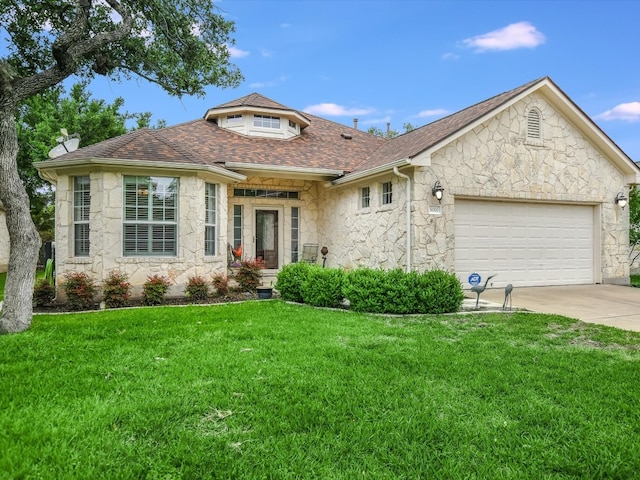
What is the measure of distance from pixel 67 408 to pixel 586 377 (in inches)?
188

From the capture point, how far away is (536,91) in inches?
428

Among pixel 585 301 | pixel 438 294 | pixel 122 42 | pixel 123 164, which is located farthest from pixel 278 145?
pixel 585 301

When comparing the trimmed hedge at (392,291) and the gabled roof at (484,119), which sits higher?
the gabled roof at (484,119)

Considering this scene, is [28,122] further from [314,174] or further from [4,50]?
[314,174]

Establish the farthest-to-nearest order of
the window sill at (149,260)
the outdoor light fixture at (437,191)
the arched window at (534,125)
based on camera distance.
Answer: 1. the arched window at (534,125)
2. the outdoor light fixture at (437,191)
3. the window sill at (149,260)

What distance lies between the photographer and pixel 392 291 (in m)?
7.58

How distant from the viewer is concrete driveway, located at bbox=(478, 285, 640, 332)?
7.32 meters

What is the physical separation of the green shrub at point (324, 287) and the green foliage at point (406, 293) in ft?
1.43

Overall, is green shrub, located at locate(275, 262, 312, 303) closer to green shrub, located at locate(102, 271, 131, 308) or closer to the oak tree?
green shrub, located at locate(102, 271, 131, 308)

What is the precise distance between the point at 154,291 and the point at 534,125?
406 inches

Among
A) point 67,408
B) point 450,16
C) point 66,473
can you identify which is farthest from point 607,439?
point 450,16

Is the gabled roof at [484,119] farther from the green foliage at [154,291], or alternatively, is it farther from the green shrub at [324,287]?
the green foliage at [154,291]

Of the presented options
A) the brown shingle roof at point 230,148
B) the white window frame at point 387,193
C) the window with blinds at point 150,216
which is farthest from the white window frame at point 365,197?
the window with blinds at point 150,216

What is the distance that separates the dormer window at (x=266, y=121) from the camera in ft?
47.0
